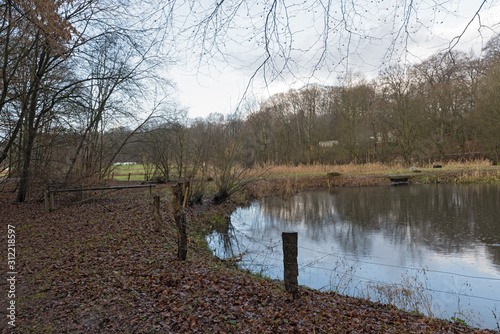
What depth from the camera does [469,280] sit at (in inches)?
241

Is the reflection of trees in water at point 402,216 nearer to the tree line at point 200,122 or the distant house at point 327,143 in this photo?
the tree line at point 200,122

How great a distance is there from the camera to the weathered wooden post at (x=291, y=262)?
4719 mm

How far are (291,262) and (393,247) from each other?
5010 millimetres

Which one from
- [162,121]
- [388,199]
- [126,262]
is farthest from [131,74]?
[388,199]

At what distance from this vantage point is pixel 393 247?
850 cm

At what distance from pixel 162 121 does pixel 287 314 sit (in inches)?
620

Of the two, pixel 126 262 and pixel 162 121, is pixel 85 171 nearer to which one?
pixel 162 121

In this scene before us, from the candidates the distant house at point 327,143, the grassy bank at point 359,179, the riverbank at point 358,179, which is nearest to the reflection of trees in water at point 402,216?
the riverbank at point 358,179

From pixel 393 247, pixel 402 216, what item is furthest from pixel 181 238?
pixel 402 216

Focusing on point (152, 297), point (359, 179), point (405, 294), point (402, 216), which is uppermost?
point (359, 179)

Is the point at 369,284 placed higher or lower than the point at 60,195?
lower

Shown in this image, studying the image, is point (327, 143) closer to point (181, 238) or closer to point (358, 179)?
point (358, 179)

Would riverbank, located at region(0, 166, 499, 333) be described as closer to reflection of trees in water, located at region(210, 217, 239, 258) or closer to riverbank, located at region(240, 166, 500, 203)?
reflection of trees in water, located at region(210, 217, 239, 258)

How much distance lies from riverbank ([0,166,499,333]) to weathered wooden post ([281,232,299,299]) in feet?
0.55
